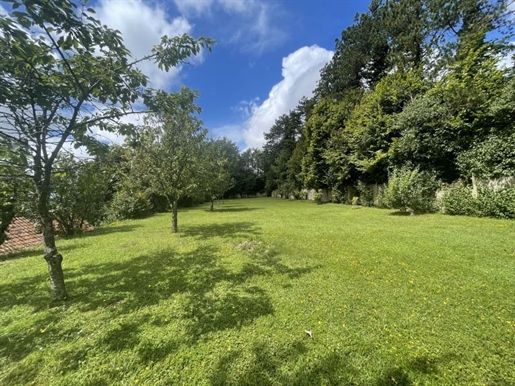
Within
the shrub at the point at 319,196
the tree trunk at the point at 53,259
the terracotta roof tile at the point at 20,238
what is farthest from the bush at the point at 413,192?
the terracotta roof tile at the point at 20,238

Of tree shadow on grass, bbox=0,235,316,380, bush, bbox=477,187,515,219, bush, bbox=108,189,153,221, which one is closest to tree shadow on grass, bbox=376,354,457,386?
tree shadow on grass, bbox=0,235,316,380

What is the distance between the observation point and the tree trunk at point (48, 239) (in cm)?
328

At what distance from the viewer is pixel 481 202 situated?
Result: 947 cm

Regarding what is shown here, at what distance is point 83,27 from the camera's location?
2.24 metres

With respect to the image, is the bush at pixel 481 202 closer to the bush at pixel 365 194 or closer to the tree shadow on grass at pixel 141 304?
the bush at pixel 365 194

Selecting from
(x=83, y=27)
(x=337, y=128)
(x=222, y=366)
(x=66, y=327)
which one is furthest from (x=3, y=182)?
(x=337, y=128)

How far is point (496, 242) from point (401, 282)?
4365 mm

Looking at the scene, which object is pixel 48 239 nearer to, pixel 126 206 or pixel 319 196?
pixel 126 206

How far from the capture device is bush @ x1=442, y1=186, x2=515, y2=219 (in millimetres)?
8617

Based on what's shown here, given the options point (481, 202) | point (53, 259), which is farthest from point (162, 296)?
point (481, 202)

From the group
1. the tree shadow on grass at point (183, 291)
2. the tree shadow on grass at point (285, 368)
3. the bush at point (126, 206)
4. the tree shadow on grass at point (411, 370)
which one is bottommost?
the tree shadow on grass at point (411, 370)

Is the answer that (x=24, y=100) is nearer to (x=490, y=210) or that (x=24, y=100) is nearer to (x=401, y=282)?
(x=401, y=282)

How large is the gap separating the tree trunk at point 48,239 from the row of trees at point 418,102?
591 inches

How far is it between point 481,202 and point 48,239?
14.6 metres
